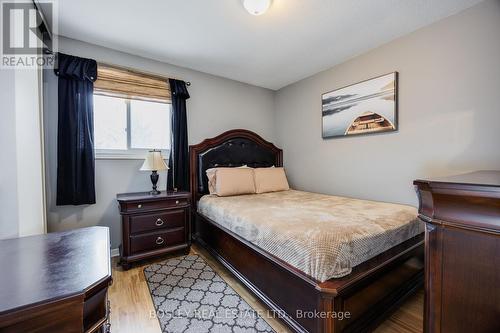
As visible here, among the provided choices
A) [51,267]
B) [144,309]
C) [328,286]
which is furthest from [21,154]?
[328,286]

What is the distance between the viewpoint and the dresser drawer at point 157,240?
2.33 meters

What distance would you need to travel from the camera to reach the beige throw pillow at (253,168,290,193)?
3.13m

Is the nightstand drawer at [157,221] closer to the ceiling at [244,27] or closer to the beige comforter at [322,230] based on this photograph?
the beige comforter at [322,230]

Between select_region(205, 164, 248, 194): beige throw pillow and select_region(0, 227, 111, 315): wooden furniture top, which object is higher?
select_region(205, 164, 248, 194): beige throw pillow

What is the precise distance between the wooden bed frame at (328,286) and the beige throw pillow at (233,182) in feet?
1.82

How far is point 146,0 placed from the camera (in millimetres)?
1815

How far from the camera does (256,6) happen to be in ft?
5.94

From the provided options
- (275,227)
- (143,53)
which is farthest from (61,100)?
(275,227)

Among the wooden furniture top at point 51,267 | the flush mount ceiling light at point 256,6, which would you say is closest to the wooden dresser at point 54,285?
the wooden furniture top at point 51,267

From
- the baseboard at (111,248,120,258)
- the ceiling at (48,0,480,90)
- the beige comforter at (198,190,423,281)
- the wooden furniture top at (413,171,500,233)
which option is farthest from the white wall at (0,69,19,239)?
the wooden furniture top at (413,171,500,233)

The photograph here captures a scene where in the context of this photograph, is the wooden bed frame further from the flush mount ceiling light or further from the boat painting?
the flush mount ceiling light

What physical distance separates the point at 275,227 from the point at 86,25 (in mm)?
2635

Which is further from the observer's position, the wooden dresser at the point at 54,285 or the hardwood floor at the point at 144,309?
the hardwood floor at the point at 144,309

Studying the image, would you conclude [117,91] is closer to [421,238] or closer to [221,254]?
[221,254]
